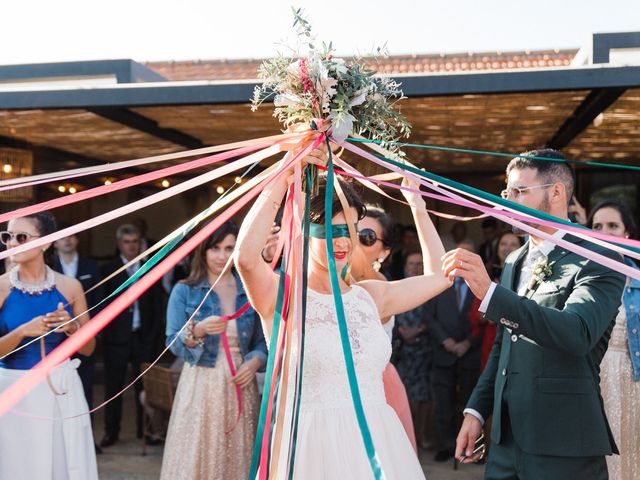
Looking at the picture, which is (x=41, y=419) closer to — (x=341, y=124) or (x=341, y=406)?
(x=341, y=406)

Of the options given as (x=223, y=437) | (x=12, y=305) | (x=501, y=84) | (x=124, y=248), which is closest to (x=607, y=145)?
(x=501, y=84)

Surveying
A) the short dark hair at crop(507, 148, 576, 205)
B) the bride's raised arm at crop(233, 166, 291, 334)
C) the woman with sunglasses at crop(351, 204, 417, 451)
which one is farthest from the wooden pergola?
the bride's raised arm at crop(233, 166, 291, 334)

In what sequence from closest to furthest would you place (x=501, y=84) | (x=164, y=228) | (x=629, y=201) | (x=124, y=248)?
(x=501, y=84) < (x=124, y=248) < (x=629, y=201) < (x=164, y=228)

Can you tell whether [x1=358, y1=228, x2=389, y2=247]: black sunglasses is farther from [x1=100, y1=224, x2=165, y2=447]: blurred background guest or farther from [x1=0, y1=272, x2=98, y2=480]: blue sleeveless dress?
[x1=100, y1=224, x2=165, y2=447]: blurred background guest

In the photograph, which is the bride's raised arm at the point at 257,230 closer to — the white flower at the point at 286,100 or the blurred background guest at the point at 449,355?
the white flower at the point at 286,100

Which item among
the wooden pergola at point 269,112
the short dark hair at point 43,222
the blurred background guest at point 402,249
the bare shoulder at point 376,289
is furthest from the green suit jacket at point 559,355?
the blurred background guest at point 402,249

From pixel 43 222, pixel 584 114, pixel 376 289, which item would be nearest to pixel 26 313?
pixel 43 222

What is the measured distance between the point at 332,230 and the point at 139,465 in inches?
180

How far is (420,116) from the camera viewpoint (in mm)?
7523

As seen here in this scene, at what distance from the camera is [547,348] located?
2852mm

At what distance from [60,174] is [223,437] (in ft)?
8.24

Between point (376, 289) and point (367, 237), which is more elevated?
point (367, 237)

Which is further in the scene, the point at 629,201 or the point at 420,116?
the point at 629,201

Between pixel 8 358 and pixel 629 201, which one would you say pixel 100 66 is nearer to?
pixel 8 358
